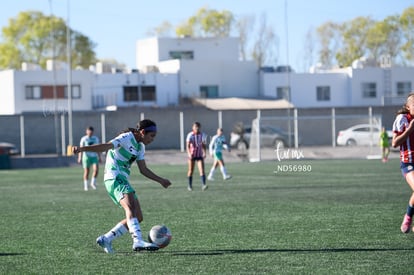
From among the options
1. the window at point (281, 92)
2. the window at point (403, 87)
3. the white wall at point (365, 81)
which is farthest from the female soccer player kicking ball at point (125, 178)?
the window at point (403, 87)

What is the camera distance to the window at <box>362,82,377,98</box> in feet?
252

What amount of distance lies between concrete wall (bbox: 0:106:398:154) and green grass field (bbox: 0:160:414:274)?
28204 millimetres

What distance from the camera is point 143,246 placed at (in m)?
12.2

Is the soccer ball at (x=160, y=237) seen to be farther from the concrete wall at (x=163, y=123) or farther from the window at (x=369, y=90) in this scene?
the window at (x=369, y=90)

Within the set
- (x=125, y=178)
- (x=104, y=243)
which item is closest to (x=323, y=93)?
(x=125, y=178)

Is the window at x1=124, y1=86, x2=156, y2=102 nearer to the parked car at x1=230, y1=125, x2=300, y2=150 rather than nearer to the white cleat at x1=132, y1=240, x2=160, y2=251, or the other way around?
the parked car at x1=230, y1=125, x2=300, y2=150

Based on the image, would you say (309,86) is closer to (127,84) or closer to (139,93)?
(139,93)

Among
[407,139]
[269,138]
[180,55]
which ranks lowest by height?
[269,138]

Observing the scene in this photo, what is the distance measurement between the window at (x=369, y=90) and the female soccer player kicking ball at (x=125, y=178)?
6615 centimetres

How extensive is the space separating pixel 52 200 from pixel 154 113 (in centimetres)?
3555

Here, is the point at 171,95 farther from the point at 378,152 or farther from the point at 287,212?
the point at 287,212

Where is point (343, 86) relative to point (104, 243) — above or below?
above

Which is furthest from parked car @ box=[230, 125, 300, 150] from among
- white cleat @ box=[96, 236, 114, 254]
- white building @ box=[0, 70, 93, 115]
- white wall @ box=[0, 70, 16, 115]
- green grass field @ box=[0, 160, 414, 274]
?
white cleat @ box=[96, 236, 114, 254]

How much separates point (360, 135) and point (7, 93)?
97.2 feet
